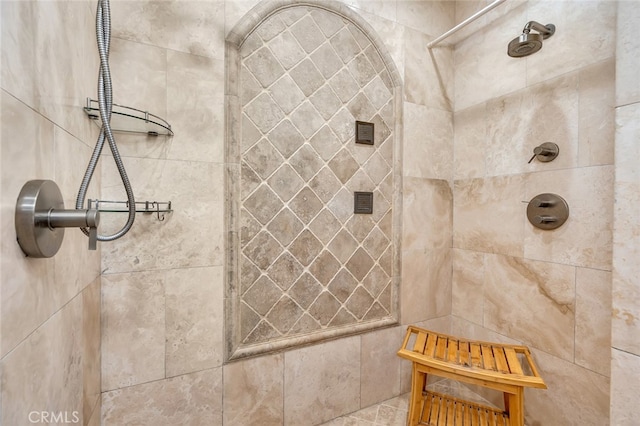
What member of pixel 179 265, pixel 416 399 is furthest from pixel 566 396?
pixel 179 265

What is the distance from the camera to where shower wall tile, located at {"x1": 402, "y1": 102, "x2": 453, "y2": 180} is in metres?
1.69

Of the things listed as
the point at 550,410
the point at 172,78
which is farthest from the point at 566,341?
the point at 172,78

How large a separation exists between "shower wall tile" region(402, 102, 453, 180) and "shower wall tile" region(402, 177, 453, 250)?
0.19 ft

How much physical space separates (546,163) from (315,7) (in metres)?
1.32

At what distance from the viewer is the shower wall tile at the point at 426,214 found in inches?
66.7

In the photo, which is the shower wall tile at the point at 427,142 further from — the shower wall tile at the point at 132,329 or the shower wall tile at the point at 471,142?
the shower wall tile at the point at 132,329

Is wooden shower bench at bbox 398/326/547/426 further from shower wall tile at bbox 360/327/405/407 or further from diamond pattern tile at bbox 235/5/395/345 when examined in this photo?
diamond pattern tile at bbox 235/5/395/345

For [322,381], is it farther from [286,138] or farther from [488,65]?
[488,65]

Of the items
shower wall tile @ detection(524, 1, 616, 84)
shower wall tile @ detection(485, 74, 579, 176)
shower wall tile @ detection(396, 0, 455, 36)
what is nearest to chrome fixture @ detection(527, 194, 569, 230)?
shower wall tile @ detection(485, 74, 579, 176)

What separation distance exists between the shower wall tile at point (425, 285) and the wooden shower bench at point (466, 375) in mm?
172

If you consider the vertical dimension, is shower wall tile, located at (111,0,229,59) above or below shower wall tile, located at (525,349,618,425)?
above

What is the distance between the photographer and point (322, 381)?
1.48m

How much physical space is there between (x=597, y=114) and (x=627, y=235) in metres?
0.55

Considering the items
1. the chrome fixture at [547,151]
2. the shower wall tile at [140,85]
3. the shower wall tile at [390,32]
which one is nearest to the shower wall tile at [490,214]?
the chrome fixture at [547,151]
